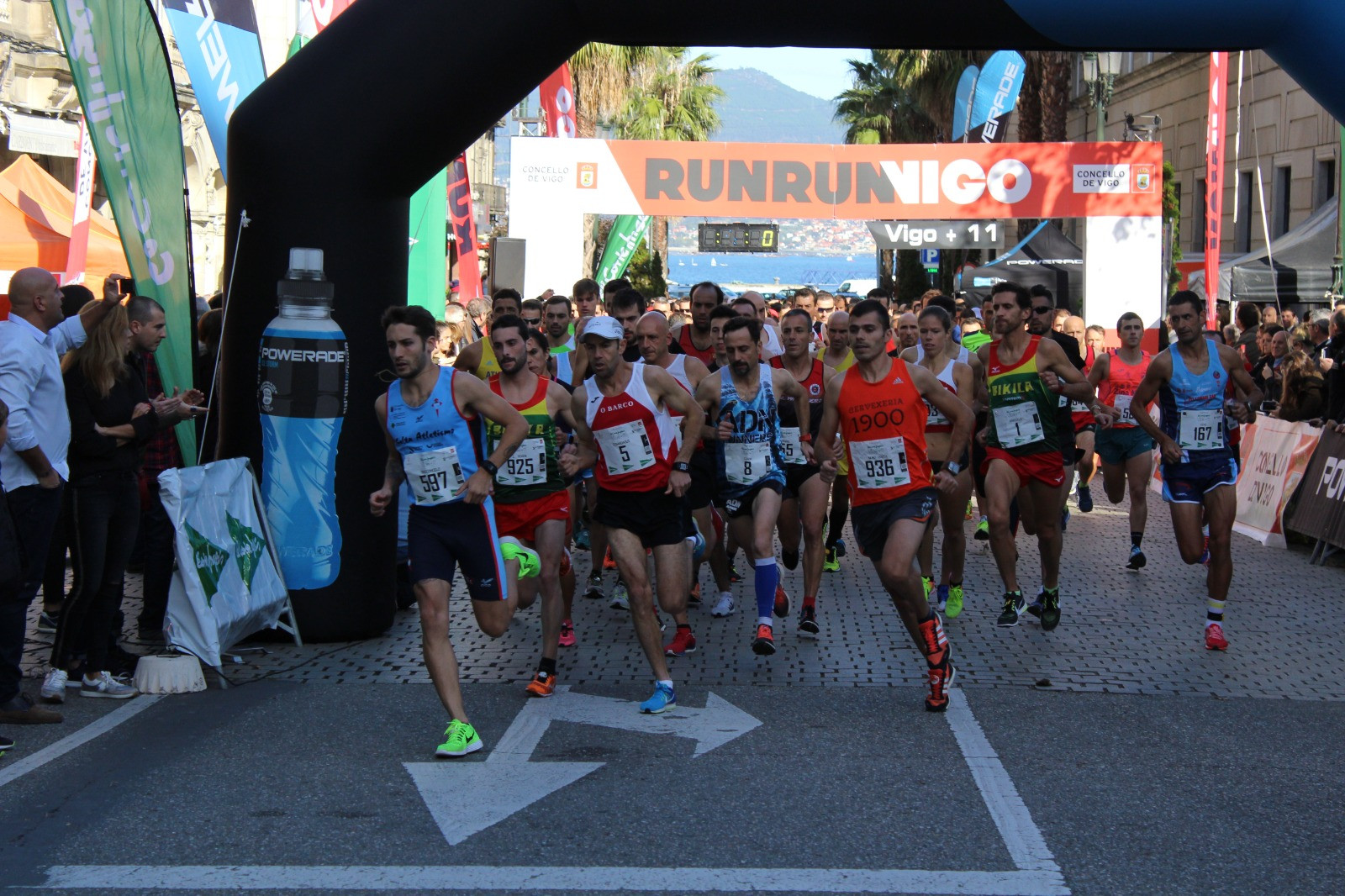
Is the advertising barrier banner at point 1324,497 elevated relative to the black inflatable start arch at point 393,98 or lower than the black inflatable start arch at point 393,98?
lower

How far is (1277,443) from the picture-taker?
12.9 m

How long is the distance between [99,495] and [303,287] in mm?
1543

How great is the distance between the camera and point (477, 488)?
20.2 feet

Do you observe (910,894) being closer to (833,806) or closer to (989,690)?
(833,806)

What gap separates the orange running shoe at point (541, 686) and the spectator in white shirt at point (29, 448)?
213 cm

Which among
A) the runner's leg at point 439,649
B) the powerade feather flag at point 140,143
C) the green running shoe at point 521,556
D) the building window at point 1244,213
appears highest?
the building window at point 1244,213

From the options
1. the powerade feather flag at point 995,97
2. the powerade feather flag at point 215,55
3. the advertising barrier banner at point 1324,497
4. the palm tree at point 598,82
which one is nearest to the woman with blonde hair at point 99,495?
the powerade feather flag at point 215,55

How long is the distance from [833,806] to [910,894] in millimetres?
861

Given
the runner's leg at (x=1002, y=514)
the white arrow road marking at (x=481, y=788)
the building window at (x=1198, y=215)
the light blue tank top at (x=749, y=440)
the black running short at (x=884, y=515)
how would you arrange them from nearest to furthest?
the white arrow road marking at (x=481, y=788)
the black running short at (x=884, y=515)
the light blue tank top at (x=749, y=440)
the runner's leg at (x=1002, y=514)
the building window at (x=1198, y=215)

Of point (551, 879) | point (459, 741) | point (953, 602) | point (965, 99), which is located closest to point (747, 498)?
point (953, 602)

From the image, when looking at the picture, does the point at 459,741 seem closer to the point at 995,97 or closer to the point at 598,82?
the point at 995,97

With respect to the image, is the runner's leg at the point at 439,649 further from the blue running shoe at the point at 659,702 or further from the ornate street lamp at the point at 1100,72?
the ornate street lamp at the point at 1100,72

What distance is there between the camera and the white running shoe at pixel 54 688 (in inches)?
263

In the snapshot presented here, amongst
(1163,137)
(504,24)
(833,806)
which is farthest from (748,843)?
(1163,137)
